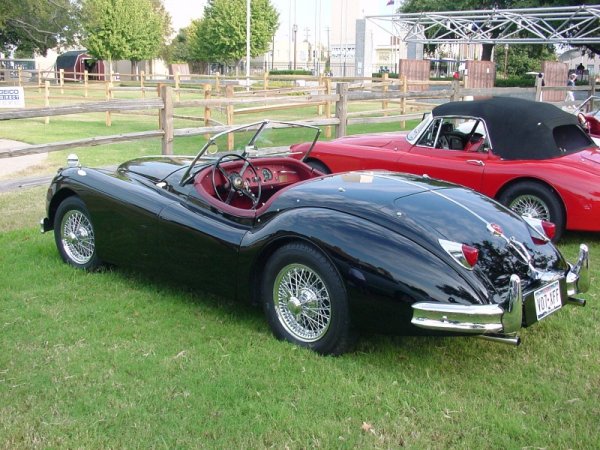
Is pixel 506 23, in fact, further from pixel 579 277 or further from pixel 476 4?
pixel 579 277

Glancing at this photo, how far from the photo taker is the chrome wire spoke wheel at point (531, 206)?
23.6 ft

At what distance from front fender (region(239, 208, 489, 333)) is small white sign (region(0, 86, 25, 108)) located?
14.6 meters

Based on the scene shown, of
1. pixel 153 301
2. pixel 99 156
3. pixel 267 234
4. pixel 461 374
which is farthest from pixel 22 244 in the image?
pixel 99 156

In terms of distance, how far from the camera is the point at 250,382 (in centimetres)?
390

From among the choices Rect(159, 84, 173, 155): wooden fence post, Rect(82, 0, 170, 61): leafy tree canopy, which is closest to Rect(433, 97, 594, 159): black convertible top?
Rect(159, 84, 173, 155): wooden fence post

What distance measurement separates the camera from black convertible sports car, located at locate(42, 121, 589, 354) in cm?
389

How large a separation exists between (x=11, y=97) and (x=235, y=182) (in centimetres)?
1379

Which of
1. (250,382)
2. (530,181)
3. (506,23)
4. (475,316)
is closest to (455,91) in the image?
(530,181)

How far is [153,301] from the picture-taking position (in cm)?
525

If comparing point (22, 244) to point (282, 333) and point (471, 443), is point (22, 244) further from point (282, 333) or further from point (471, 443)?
point (471, 443)

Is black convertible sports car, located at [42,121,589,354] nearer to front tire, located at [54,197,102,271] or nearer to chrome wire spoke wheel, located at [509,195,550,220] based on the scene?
front tire, located at [54,197,102,271]

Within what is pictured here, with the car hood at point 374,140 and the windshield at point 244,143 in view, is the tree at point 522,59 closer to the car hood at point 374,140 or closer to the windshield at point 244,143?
the car hood at point 374,140

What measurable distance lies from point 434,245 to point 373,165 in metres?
4.36

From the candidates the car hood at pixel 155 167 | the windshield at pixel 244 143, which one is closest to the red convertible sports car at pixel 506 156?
the windshield at pixel 244 143
